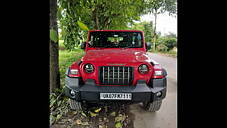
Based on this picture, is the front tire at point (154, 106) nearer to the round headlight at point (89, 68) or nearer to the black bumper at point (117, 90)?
the black bumper at point (117, 90)

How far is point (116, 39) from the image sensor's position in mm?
3443

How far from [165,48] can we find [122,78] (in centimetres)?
Result: 1503

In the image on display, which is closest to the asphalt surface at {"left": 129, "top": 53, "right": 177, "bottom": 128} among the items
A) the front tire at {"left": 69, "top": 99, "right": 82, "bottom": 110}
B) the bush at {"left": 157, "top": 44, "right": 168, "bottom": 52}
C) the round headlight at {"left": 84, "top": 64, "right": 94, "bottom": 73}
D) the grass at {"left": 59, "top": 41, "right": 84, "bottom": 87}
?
the front tire at {"left": 69, "top": 99, "right": 82, "bottom": 110}

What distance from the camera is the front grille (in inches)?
91.6

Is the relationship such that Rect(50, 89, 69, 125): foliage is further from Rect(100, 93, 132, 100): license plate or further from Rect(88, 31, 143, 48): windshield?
Rect(88, 31, 143, 48): windshield

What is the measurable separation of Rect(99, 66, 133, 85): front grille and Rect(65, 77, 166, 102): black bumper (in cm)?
11

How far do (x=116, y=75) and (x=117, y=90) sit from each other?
25 cm

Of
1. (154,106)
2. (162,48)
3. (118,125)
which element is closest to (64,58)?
(118,125)

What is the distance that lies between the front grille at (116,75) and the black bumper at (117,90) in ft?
0.35
